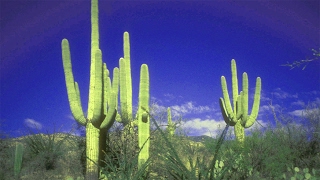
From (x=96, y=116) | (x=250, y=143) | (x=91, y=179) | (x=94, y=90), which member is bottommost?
(x=91, y=179)

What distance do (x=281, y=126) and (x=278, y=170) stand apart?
499 cm

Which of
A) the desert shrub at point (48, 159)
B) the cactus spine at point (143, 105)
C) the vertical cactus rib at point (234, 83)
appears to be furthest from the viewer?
the vertical cactus rib at point (234, 83)

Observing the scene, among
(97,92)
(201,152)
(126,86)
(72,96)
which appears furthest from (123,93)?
(201,152)

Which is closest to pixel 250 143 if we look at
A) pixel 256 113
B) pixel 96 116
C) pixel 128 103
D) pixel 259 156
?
pixel 259 156

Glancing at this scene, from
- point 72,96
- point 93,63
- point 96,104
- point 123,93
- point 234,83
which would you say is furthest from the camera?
point 234,83

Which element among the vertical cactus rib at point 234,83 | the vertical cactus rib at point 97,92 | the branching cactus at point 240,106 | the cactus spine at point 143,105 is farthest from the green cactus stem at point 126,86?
the vertical cactus rib at point 234,83

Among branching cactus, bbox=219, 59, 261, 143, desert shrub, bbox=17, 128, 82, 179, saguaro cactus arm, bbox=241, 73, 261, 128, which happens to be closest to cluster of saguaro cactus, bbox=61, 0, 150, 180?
desert shrub, bbox=17, 128, 82, 179

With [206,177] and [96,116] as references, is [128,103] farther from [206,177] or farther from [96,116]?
[206,177]

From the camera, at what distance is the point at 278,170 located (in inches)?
436

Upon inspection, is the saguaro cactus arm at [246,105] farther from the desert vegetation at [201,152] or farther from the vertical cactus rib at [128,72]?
the vertical cactus rib at [128,72]

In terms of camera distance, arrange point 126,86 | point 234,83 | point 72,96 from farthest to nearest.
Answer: point 234,83 < point 126,86 < point 72,96

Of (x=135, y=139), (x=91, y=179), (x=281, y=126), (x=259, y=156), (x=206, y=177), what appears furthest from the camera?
(x=281, y=126)

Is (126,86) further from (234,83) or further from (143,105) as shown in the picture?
(234,83)

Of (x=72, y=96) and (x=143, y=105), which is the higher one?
(x=72, y=96)
